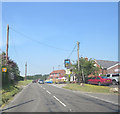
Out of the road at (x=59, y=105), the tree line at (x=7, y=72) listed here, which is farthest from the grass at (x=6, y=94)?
the tree line at (x=7, y=72)

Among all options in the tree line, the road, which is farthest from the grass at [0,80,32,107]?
the tree line

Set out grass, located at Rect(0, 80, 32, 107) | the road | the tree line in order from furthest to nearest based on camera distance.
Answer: the tree line
grass, located at Rect(0, 80, 32, 107)
the road

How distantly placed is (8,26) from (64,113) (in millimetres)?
19036

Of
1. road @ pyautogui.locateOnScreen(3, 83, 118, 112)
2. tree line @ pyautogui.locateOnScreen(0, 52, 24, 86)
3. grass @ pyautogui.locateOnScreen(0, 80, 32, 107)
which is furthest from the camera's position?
tree line @ pyautogui.locateOnScreen(0, 52, 24, 86)

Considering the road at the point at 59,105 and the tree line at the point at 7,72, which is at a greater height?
the tree line at the point at 7,72

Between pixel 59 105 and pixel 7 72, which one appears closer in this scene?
pixel 59 105

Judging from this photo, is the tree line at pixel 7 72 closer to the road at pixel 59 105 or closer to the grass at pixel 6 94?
the grass at pixel 6 94

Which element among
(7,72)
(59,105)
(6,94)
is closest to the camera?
(59,105)

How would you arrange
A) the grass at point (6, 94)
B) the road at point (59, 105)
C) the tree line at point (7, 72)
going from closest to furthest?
the road at point (59, 105) → the grass at point (6, 94) → the tree line at point (7, 72)

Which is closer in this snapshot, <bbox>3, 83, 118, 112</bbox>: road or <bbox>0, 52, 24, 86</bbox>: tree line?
<bbox>3, 83, 118, 112</bbox>: road

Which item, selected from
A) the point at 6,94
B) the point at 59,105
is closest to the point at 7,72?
the point at 6,94

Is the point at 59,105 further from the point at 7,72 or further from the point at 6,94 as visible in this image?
the point at 7,72

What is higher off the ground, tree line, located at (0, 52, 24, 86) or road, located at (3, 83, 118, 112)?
tree line, located at (0, 52, 24, 86)

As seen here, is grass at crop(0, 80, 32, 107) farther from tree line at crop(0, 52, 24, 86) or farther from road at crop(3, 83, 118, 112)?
tree line at crop(0, 52, 24, 86)
